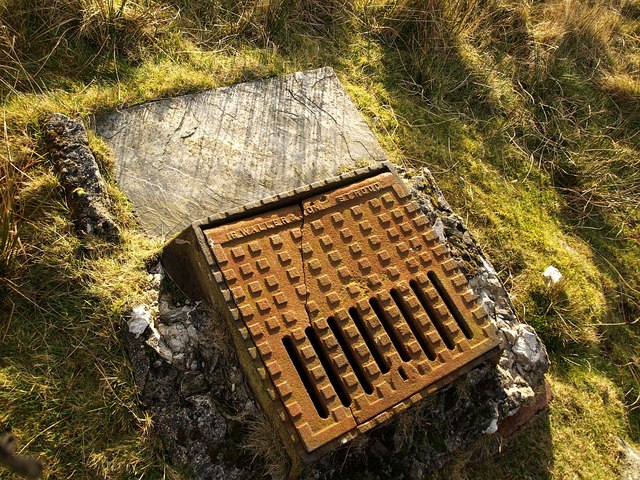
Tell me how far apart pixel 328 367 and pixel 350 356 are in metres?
0.10

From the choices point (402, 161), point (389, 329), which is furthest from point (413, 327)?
point (402, 161)

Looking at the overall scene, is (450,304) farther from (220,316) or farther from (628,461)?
(628,461)

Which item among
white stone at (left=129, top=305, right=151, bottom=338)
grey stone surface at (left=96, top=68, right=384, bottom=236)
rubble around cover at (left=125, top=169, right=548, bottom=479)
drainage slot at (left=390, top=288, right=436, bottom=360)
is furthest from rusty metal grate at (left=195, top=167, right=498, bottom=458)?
grey stone surface at (left=96, top=68, right=384, bottom=236)

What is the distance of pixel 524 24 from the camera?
4.21 m

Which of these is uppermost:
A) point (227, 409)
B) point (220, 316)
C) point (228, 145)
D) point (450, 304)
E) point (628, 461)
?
point (450, 304)

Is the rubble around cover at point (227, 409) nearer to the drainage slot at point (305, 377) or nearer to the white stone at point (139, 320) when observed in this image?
the white stone at point (139, 320)

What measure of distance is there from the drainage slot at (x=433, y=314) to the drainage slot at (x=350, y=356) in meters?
0.38

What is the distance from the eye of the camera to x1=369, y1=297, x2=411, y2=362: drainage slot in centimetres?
204

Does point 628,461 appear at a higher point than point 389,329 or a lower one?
lower

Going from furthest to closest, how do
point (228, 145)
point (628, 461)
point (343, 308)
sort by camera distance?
point (228, 145) < point (628, 461) < point (343, 308)

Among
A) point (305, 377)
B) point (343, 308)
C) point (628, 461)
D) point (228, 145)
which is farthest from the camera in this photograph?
point (228, 145)

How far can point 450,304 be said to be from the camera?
218cm

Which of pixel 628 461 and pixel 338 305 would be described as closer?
pixel 338 305

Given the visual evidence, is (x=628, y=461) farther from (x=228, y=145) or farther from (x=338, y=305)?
(x=228, y=145)
